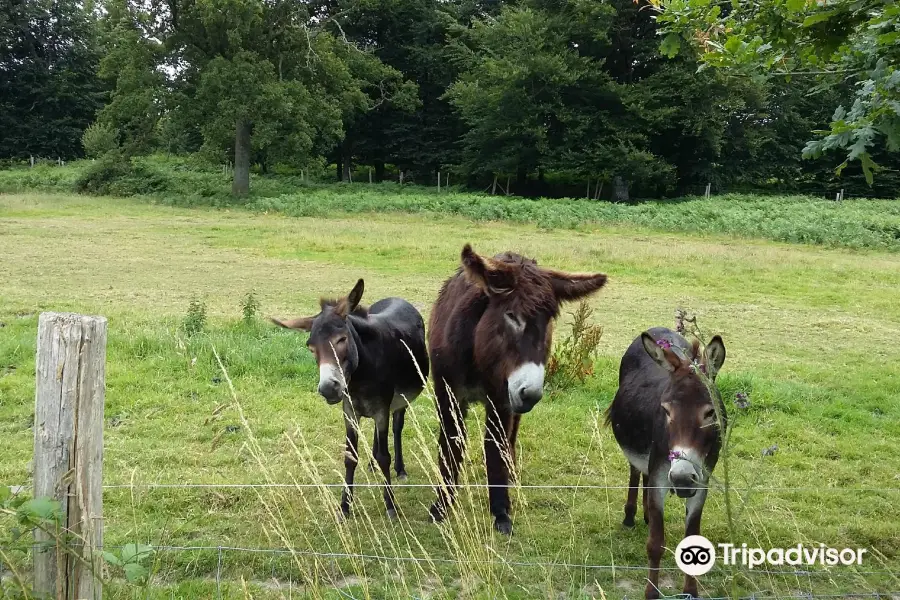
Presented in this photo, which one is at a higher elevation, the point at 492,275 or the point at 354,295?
the point at 492,275

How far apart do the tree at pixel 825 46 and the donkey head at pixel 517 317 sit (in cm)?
163

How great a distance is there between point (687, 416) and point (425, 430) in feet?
12.0

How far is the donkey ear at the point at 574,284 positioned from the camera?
14.8 feet

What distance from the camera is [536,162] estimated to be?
40562 mm

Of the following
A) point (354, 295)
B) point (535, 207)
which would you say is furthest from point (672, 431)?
point (535, 207)

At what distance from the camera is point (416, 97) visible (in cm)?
4053

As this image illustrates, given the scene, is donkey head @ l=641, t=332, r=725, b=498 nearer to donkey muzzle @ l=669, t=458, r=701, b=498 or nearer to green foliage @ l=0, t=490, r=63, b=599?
donkey muzzle @ l=669, t=458, r=701, b=498

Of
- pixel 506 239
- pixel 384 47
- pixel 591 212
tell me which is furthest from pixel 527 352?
pixel 384 47

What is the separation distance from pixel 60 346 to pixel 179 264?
13.6m

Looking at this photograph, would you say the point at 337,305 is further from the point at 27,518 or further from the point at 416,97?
the point at 416,97

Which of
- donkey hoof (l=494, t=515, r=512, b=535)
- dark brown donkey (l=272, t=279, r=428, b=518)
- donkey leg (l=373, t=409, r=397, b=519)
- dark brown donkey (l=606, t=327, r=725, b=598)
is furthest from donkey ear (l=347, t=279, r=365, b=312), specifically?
dark brown donkey (l=606, t=327, r=725, b=598)

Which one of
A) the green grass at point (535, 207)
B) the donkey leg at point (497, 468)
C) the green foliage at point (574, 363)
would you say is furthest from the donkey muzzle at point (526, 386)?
the green grass at point (535, 207)

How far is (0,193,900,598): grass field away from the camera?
4.01m

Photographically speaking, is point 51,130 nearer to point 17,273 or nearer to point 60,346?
point 17,273
